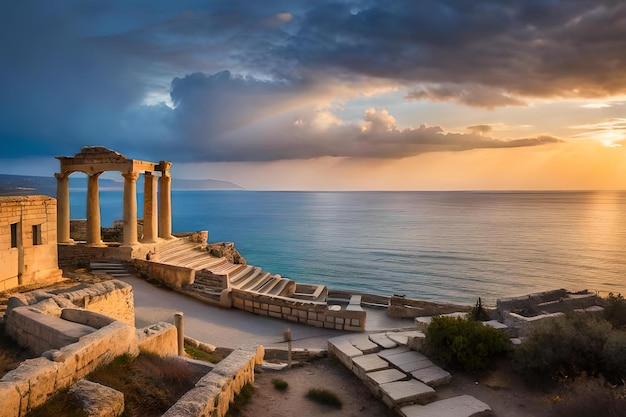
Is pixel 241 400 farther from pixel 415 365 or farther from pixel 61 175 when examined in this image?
pixel 61 175

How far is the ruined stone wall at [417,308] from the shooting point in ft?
58.4

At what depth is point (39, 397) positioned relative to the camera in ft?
17.9

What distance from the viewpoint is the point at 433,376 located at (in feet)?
29.8

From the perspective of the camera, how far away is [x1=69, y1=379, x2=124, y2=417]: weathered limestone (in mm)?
5328

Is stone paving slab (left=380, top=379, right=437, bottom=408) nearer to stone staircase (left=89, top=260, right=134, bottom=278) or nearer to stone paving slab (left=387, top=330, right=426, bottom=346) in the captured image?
stone paving slab (left=387, top=330, right=426, bottom=346)

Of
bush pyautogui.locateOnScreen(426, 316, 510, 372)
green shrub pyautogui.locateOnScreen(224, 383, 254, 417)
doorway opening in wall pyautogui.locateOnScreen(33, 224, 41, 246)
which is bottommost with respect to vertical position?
green shrub pyautogui.locateOnScreen(224, 383, 254, 417)

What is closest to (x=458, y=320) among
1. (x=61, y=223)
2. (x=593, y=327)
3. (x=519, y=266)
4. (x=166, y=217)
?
(x=593, y=327)

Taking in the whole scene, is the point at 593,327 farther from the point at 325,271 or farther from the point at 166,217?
the point at 325,271

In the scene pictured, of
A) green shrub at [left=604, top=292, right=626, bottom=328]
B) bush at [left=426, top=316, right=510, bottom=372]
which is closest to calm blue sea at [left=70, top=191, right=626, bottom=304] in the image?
green shrub at [left=604, top=292, right=626, bottom=328]

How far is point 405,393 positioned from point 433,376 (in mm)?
1079

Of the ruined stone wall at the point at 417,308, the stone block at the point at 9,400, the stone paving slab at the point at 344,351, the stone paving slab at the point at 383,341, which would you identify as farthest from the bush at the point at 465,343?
the stone block at the point at 9,400

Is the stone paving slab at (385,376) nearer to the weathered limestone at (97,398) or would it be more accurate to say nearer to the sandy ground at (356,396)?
the sandy ground at (356,396)

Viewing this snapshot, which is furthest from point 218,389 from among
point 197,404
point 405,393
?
point 405,393

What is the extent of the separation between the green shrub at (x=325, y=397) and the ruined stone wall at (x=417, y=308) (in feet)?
33.0
